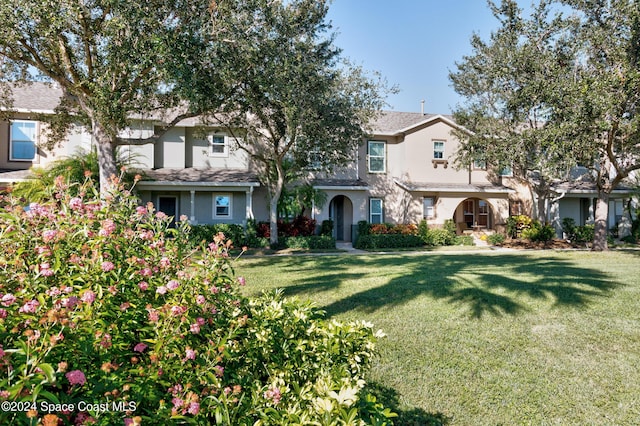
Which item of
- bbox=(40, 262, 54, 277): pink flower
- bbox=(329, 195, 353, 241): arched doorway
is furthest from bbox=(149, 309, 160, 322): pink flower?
bbox=(329, 195, 353, 241): arched doorway

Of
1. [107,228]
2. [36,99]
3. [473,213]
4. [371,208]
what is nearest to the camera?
[107,228]

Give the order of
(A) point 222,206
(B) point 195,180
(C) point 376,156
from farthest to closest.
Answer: (C) point 376,156, (A) point 222,206, (B) point 195,180

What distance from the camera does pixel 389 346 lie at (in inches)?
231

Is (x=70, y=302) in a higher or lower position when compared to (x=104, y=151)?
lower

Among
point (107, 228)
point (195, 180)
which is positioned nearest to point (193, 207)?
point (195, 180)

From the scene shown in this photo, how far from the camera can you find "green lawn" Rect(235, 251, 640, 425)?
14.1ft

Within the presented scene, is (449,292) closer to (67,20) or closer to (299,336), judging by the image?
(299,336)

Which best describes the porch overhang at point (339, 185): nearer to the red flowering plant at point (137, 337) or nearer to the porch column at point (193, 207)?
the porch column at point (193, 207)

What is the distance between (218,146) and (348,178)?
8.06 m

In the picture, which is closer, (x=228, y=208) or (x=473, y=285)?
(x=473, y=285)

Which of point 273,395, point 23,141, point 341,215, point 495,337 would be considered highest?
point 23,141

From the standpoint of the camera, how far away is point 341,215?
25156 mm

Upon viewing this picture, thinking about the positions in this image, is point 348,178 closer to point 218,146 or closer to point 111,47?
point 218,146

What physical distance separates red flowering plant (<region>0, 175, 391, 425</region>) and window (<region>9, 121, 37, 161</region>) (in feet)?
71.9
